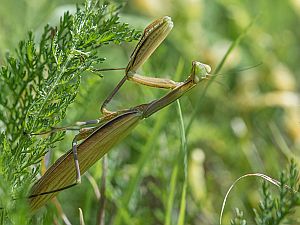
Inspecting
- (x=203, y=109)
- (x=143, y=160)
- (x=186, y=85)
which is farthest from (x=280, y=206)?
(x=203, y=109)

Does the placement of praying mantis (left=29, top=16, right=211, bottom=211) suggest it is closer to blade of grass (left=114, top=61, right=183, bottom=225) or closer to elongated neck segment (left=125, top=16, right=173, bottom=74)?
elongated neck segment (left=125, top=16, right=173, bottom=74)

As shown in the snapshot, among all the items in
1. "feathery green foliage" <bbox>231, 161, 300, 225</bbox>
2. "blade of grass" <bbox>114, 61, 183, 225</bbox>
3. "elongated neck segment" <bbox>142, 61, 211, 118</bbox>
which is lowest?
"feathery green foliage" <bbox>231, 161, 300, 225</bbox>

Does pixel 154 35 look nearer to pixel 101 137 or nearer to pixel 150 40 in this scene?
pixel 150 40

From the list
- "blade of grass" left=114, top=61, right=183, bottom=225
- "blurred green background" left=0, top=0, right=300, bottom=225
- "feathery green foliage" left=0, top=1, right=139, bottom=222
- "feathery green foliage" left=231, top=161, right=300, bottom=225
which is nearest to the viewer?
"feathery green foliage" left=231, top=161, right=300, bottom=225

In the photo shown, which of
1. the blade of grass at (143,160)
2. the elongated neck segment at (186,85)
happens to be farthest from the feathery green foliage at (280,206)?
the blade of grass at (143,160)

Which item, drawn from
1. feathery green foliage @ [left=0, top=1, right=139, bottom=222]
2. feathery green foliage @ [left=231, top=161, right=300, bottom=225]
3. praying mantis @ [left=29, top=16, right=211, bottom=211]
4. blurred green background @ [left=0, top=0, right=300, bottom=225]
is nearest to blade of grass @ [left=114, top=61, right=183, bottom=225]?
blurred green background @ [left=0, top=0, right=300, bottom=225]

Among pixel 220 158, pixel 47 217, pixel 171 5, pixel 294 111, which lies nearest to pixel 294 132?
pixel 294 111

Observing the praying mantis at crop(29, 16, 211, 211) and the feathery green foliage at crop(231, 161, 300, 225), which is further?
the praying mantis at crop(29, 16, 211, 211)

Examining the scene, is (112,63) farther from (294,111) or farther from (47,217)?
(47,217)

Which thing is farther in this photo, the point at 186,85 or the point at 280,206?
the point at 186,85
